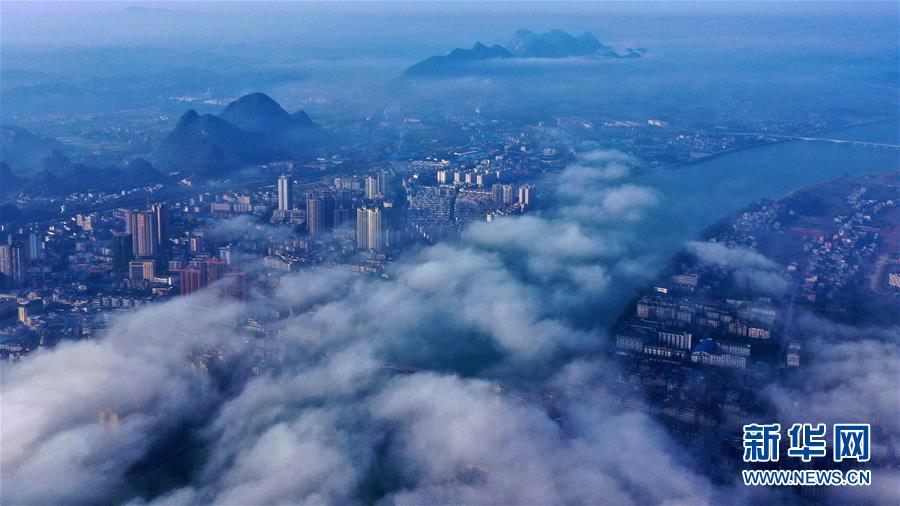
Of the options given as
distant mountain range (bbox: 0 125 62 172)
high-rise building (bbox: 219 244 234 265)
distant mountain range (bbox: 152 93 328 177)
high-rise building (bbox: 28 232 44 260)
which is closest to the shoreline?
distant mountain range (bbox: 152 93 328 177)

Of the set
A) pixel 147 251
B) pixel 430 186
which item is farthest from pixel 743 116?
pixel 147 251

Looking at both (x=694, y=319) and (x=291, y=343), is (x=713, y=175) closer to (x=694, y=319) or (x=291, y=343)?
(x=694, y=319)

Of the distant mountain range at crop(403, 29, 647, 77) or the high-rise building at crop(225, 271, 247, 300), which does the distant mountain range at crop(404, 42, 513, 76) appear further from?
the high-rise building at crop(225, 271, 247, 300)

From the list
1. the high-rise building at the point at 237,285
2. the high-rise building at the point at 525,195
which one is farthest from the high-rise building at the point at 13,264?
the high-rise building at the point at 525,195

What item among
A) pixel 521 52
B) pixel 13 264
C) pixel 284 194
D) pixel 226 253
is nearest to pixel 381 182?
pixel 284 194

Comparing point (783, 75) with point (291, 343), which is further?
point (783, 75)

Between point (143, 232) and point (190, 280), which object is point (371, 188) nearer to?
point (143, 232)

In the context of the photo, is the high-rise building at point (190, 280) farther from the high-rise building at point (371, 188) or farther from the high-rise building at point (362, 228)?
the high-rise building at point (371, 188)
